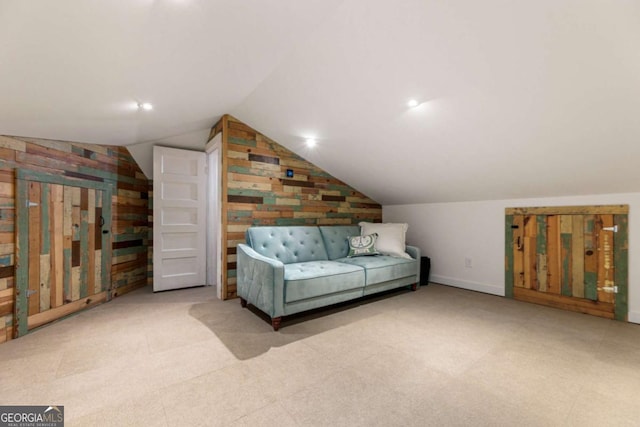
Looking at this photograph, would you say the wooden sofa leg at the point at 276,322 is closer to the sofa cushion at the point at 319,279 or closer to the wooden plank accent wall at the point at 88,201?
the sofa cushion at the point at 319,279

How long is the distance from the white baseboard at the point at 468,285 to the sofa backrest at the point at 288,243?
73.1 inches

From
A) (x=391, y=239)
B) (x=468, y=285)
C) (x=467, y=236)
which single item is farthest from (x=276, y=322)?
(x=467, y=236)

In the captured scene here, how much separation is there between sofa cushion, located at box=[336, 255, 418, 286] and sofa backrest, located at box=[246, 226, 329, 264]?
392 mm

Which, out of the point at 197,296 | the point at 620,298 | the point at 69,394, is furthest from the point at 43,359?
the point at 620,298

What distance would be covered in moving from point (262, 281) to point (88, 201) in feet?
6.91

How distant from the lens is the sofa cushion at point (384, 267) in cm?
315

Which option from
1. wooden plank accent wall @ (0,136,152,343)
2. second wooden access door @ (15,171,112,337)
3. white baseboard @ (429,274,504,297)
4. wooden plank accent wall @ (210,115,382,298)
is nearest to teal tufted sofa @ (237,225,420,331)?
wooden plank accent wall @ (210,115,382,298)

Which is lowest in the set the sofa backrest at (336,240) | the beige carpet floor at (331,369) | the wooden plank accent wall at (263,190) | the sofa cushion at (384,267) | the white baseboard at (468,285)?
the beige carpet floor at (331,369)

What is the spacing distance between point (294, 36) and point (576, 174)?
287 centimetres

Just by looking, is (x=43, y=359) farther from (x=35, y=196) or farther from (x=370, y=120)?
(x=370, y=120)

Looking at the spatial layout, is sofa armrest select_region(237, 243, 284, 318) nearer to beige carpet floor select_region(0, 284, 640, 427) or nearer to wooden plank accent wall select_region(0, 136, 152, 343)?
beige carpet floor select_region(0, 284, 640, 427)

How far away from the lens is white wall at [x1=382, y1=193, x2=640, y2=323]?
11.6 feet

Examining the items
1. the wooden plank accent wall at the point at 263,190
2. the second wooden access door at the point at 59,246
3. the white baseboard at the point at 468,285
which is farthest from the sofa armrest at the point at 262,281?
the white baseboard at the point at 468,285

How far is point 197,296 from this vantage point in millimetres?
3477
